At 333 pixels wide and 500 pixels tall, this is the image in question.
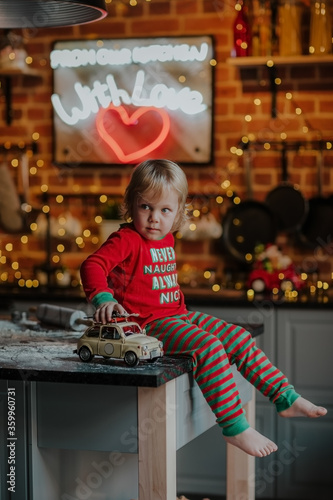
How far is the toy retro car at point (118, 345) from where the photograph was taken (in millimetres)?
1928

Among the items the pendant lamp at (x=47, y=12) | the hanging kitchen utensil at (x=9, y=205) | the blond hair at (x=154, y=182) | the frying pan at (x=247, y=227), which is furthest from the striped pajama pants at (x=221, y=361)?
the hanging kitchen utensil at (x=9, y=205)

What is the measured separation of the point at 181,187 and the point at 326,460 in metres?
1.73

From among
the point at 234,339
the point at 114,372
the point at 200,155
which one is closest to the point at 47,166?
the point at 200,155

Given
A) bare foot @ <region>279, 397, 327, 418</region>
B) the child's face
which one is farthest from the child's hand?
bare foot @ <region>279, 397, 327, 418</region>

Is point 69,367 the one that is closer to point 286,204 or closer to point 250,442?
point 250,442

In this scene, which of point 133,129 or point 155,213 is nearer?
point 155,213

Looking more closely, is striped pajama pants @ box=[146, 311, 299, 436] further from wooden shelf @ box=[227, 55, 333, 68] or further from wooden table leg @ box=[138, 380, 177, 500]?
wooden shelf @ box=[227, 55, 333, 68]

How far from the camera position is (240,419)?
207cm

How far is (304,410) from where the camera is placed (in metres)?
2.18

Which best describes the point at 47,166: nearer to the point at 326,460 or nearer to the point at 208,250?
the point at 208,250

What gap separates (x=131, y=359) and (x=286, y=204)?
217 cm

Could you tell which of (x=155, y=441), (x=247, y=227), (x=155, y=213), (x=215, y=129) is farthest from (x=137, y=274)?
(x=215, y=129)

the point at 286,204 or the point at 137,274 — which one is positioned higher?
the point at 286,204

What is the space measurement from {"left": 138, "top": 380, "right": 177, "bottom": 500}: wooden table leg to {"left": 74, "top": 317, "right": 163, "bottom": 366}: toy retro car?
0.26 feet
